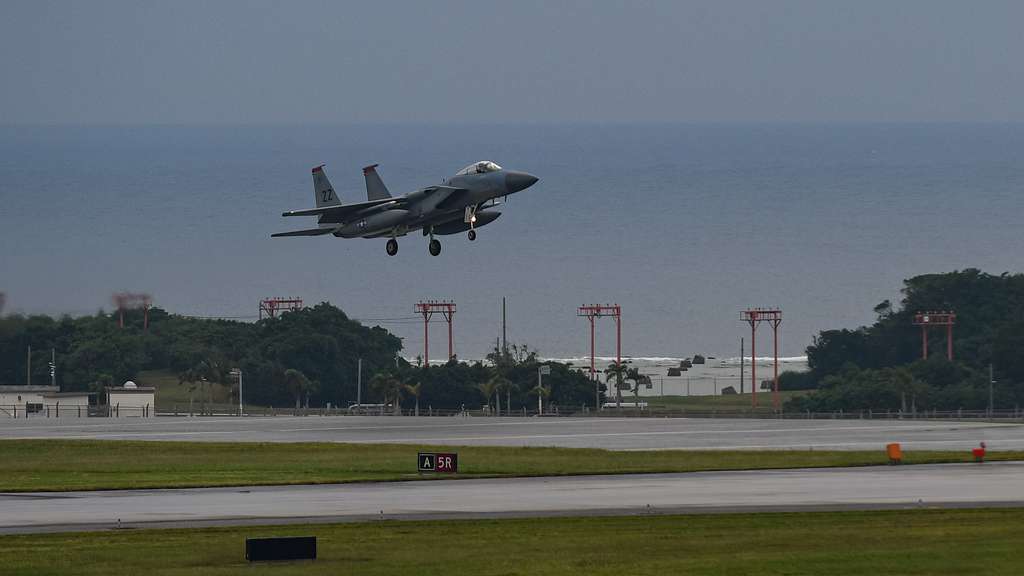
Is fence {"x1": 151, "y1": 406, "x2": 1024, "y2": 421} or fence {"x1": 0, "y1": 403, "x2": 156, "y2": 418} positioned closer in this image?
fence {"x1": 151, "y1": 406, "x2": 1024, "y2": 421}

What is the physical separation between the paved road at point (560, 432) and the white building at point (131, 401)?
94.9ft

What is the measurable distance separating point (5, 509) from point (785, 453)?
39609mm

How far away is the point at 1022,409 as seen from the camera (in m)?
168

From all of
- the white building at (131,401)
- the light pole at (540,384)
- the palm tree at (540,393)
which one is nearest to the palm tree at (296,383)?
the white building at (131,401)

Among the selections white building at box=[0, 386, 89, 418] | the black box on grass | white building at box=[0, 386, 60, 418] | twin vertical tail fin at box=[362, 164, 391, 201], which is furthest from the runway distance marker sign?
white building at box=[0, 386, 60, 418]

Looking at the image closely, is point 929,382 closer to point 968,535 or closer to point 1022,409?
point 1022,409

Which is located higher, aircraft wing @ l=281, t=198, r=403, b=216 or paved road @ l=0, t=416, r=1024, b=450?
aircraft wing @ l=281, t=198, r=403, b=216

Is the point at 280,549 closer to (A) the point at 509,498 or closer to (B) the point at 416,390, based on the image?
(A) the point at 509,498

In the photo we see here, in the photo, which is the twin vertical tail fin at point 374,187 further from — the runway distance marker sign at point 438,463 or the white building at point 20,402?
the white building at point 20,402

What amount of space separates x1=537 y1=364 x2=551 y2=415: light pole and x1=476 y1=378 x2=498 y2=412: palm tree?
14.9 feet

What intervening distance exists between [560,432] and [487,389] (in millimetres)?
69286

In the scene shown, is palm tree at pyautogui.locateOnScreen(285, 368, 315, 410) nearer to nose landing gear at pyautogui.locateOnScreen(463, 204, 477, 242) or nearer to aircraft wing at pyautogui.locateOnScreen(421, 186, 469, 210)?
aircraft wing at pyautogui.locateOnScreen(421, 186, 469, 210)

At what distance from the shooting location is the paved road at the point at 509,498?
161ft

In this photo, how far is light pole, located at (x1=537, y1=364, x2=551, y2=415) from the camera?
16739 cm
